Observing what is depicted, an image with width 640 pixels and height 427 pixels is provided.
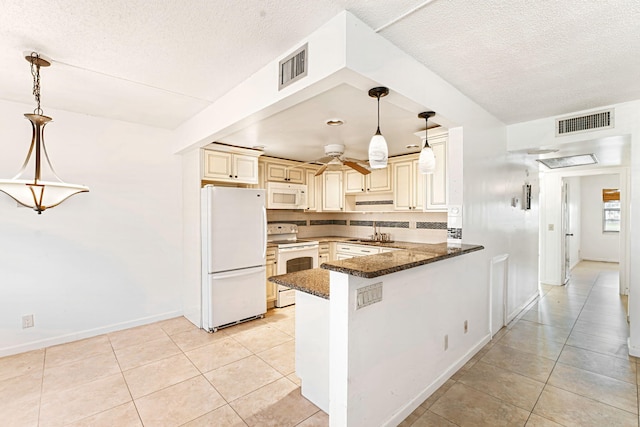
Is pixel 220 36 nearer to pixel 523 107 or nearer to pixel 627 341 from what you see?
pixel 523 107

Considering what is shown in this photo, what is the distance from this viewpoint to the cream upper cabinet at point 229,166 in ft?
11.5

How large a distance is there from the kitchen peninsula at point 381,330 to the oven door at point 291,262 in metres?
1.84

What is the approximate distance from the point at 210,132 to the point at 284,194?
1.91 metres

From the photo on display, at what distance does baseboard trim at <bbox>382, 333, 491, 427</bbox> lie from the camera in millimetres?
1863

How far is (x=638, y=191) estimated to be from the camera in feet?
8.69

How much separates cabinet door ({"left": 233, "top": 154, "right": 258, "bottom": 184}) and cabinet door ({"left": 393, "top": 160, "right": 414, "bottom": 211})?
2.12m

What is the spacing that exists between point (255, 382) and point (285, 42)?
2.50 meters

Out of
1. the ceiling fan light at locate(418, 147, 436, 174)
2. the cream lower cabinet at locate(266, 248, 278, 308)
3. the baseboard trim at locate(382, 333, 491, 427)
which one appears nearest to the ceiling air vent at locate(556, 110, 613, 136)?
the ceiling fan light at locate(418, 147, 436, 174)

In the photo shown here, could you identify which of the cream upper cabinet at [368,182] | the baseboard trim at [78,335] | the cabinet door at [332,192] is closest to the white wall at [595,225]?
the cream upper cabinet at [368,182]

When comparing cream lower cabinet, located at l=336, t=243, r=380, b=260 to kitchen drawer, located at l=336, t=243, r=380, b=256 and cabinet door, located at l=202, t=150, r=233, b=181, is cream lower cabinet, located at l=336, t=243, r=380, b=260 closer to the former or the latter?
kitchen drawer, located at l=336, t=243, r=380, b=256

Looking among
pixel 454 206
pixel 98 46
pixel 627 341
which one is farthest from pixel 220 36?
pixel 627 341

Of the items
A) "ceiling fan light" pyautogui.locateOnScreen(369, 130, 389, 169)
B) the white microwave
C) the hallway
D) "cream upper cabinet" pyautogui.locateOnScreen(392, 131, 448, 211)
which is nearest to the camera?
"ceiling fan light" pyautogui.locateOnScreen(369, 130, 389, 169)

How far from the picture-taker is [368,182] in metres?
4.79

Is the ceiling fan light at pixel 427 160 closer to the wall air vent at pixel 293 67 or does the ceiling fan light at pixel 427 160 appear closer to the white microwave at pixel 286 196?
the wall air vent at pixel 293 67
